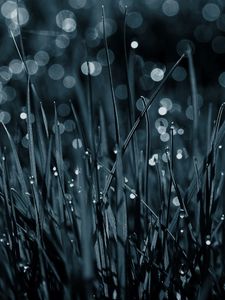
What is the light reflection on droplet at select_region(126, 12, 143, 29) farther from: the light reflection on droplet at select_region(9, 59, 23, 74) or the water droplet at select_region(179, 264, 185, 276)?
the water droplet at select_region(179, 264, 185, 276)

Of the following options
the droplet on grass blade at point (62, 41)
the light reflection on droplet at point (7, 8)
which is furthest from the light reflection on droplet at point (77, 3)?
the droplet on grass blade at point (62, 41)

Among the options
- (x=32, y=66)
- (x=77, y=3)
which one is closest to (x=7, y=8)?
(x=77, y=3)

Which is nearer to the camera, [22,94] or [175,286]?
[175,286]

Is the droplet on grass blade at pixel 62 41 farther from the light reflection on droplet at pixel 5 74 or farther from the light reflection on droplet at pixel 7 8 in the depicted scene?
the light reflection on droplet at pixel 7 8

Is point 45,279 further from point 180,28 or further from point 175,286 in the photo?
point 180,28

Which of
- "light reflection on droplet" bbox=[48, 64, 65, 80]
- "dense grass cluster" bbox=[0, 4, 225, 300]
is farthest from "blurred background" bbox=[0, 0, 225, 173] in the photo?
"dense grass cluster" bbox=[0, 4, 225, 300]

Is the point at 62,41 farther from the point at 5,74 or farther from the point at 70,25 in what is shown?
the point at 5,74

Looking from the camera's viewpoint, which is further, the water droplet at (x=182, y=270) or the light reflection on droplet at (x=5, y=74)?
the light reflection on droplet at (x=5, y=74)

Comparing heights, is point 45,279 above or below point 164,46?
below

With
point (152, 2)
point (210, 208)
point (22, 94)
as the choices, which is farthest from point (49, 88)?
point (210, 208)

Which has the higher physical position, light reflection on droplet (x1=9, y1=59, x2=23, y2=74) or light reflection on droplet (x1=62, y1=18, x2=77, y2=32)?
light reflection on droplet (x1=62, y1=18, x2=77, y2=32)

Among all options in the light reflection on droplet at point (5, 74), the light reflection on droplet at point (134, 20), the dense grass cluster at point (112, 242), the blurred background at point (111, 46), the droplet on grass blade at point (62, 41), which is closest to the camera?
the dense grass cluster at point (112, 242)
